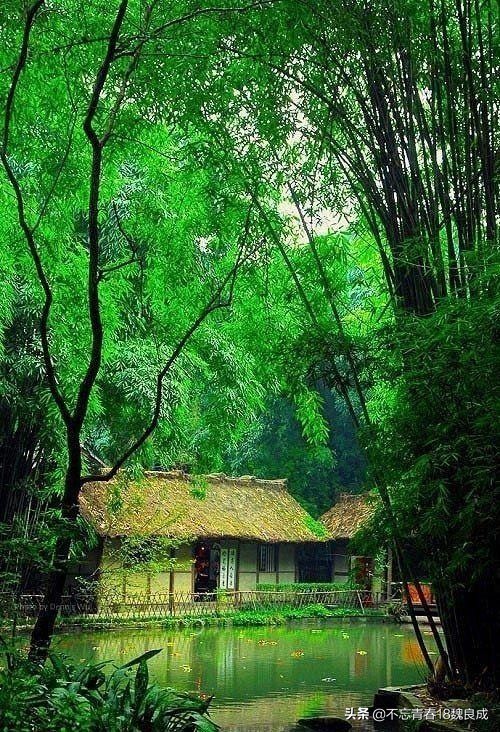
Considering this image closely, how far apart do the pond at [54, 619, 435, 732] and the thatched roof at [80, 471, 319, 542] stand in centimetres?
235

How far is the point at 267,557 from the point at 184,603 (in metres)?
4.21

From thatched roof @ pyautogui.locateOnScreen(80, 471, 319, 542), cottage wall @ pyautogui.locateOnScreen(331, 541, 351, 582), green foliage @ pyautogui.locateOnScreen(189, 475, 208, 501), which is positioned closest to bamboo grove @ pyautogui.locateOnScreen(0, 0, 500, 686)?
green foliage @ pyautogui.locateOnScreen(189, 475, 208, 501)

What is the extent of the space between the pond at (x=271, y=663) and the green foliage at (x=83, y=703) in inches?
29.9

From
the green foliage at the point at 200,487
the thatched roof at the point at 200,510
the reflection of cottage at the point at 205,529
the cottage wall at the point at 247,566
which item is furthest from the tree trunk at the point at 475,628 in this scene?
the cottage wall at the point at 247,566

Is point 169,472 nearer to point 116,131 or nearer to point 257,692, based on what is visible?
point 257,692

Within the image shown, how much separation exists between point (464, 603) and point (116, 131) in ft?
12.3

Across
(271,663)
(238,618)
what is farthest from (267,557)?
(271,663)

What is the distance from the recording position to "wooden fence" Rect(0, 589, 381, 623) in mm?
14461

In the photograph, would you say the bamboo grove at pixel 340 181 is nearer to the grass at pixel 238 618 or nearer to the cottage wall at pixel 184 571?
the grass at pixel 238 618

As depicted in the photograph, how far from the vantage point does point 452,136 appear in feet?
18.7

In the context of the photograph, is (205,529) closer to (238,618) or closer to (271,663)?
(238,618)

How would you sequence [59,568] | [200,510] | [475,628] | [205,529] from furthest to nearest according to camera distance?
1. [200,510]
2. [205,529]
3. [475,628]
4. [59,568]

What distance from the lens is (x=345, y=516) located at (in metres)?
21.8

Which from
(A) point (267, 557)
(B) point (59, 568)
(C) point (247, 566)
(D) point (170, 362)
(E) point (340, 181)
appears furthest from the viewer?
(A) point (267, 557)
